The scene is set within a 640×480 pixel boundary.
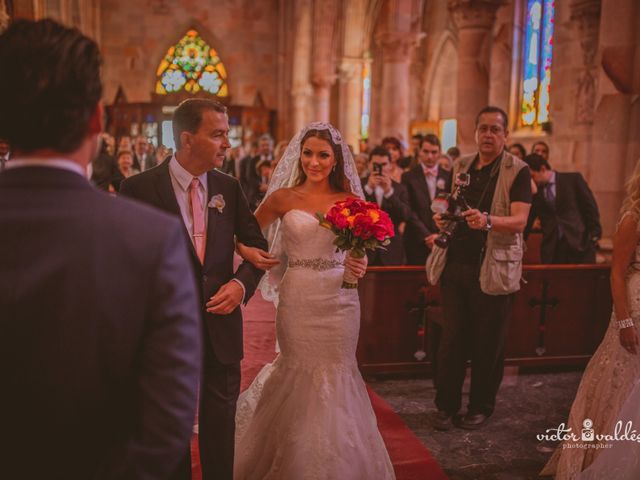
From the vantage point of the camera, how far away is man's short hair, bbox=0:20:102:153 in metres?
1.25

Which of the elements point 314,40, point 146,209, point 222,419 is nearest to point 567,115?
point 222,419

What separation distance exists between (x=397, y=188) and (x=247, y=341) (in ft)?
7.02

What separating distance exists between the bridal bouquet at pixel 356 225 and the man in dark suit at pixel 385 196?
8.64 feet

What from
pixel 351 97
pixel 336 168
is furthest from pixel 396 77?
pixel 336 168

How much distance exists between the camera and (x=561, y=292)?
5785mm

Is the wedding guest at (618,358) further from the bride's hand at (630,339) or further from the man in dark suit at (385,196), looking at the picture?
the man in dark suit at (385,196)

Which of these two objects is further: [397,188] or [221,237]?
[397,188]

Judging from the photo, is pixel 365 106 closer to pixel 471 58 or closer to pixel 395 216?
pixel 471 58

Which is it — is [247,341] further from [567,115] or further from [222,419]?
[567,115]

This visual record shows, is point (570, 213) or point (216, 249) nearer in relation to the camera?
point (216, 249)

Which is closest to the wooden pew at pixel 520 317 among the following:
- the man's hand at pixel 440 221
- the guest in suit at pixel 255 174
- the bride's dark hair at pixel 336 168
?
the man's hand at pixel 440 221

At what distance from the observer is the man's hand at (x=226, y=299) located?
2.72 metres

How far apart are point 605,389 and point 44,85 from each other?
10.4 ft

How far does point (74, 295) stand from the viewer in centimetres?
126
